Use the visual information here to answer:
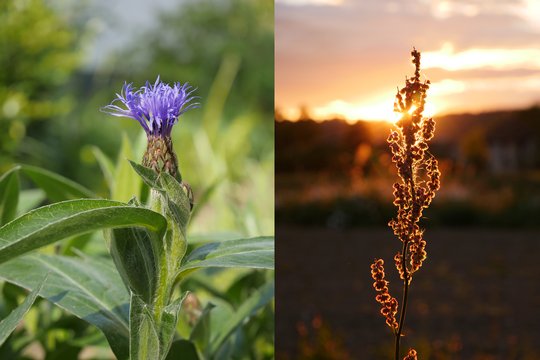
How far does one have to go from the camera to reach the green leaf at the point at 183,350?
→ 3.41 ft

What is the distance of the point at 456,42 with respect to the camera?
988mm

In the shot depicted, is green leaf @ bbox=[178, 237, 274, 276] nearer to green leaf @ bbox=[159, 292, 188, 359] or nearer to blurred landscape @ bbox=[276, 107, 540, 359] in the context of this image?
green leaf @ bbox=[159, 292, 188, 359]

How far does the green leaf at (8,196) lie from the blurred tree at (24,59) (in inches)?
115

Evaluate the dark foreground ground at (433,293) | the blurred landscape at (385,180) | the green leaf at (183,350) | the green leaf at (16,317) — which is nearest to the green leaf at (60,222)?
the green leaf at (16,317)

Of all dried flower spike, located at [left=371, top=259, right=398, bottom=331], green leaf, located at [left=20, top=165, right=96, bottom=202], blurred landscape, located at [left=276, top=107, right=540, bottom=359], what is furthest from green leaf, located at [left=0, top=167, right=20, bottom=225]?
blurred landscape, located at [left=276, top=107, right=540, bottom=359]

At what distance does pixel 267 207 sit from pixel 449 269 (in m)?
1.91

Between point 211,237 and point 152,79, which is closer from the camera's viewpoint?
point 211,237

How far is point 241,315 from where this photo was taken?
1147 millimetres

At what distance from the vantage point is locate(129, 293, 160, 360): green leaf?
796 millimetres

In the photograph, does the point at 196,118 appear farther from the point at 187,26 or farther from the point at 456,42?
the point at 456,42

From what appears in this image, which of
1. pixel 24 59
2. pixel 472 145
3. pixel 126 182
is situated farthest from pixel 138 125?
pixel 126 182

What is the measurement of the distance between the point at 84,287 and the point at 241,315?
251 mm

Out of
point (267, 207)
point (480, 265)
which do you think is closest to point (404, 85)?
point (267, 207)

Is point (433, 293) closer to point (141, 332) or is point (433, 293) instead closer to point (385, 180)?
point (385, 180)
